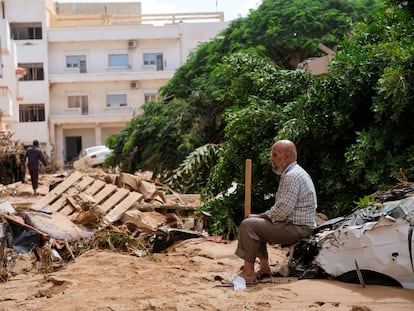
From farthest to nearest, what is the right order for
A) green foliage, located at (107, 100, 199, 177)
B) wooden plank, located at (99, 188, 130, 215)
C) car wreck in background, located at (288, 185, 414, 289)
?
green foliage, located at (107, 100, 199, 177), wooden plank, located at (99, 188, 130, 215), car wreck in background, located at (288, 185, 414, 289)

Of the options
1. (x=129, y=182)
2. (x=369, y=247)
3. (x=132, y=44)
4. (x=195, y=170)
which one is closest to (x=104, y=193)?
(x=129, y=182)

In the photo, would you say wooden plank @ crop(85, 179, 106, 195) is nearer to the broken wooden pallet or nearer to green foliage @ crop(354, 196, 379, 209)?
the broken wooden pallet

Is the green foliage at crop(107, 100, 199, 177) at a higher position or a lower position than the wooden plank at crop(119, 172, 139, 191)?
higher

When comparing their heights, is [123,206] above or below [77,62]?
below

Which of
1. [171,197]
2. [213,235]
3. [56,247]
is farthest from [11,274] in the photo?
[171,197]

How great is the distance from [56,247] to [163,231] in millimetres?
1579

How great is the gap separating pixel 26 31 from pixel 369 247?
38.4 metres

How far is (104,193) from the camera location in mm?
11484

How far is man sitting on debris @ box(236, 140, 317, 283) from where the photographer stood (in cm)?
610

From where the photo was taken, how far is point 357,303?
5.17 meters

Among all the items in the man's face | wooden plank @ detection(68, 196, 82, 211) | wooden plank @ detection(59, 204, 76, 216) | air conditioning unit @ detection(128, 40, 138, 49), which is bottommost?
wooden plank @ detection(59, 204, 76, 216)

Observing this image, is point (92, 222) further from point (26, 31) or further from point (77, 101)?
point (26, 31)

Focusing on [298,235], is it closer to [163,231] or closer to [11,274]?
[163,231]

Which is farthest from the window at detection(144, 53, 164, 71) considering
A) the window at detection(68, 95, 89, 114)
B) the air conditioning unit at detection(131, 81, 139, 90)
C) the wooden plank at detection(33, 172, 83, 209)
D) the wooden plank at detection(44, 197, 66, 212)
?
the wooden plank at detection(44, 197, 66, 212)
